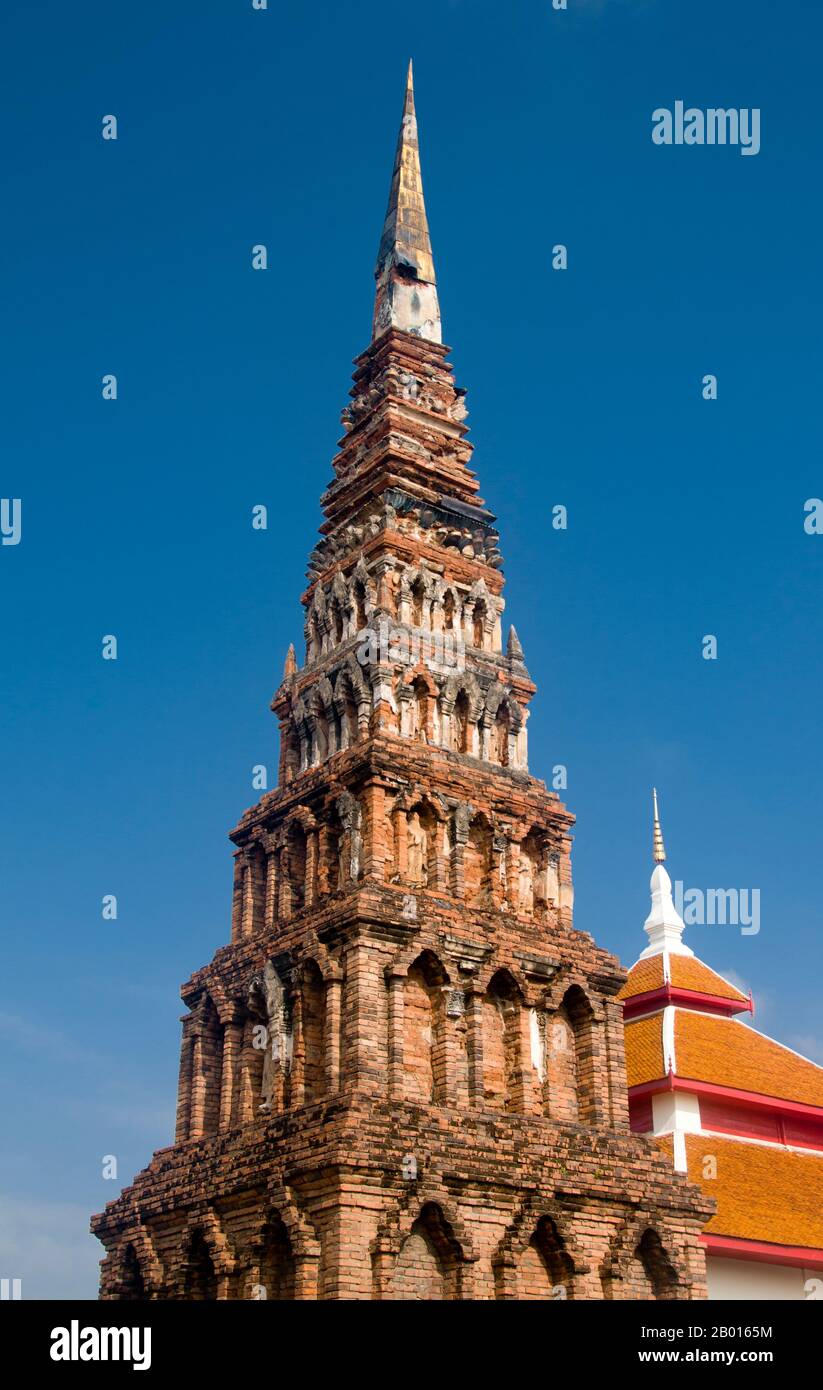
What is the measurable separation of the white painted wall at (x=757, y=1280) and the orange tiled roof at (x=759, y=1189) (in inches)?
46.9

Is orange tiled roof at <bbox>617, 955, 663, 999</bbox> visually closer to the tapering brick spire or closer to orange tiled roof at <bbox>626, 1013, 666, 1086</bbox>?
orange tiled roof at <bbox>626, 1013, 666, 1086</bbox>

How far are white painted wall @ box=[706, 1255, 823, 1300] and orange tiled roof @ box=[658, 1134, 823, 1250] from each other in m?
1.19

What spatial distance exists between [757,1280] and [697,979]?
9.49m

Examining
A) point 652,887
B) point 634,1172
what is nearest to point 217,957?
point 634,1172

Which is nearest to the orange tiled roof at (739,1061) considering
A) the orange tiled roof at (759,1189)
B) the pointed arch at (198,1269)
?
the orange tiled roof at (759,1189)

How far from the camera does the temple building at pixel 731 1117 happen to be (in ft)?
129

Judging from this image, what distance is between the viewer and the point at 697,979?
154ft

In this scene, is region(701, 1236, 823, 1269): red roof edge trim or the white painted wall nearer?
region(701, 1236, 823, 1269): red roof edge trim

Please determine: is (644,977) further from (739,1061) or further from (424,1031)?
(424,1031)

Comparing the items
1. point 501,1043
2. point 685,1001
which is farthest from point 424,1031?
point 685,1001

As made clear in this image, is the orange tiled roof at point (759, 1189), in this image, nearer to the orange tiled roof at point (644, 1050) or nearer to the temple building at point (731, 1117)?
the temple building at point (731, 1117)

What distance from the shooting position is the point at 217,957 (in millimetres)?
38625

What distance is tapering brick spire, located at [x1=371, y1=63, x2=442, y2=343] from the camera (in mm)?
47531
